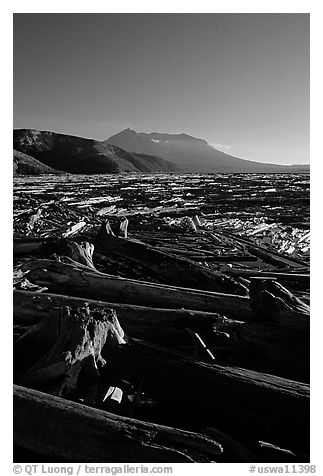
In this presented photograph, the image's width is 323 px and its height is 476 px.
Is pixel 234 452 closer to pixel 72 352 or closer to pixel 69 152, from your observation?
pixel 72 352

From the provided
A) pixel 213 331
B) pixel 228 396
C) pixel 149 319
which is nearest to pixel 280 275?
pixel 213 331

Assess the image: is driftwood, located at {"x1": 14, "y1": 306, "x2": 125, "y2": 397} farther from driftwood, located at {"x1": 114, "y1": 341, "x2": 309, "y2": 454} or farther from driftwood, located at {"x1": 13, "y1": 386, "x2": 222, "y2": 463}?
driftwood, located at {"x1": 13, "y1": 386, "x2": 222, "y2": 463}

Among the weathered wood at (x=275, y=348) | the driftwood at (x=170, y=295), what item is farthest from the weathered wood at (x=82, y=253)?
the weathered wood at (x=275, y=348)

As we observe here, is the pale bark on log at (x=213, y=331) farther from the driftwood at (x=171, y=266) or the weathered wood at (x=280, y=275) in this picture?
the weathered wood at (x=280, y=275)
